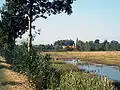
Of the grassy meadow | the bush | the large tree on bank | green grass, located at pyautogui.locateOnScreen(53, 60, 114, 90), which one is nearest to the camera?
green grass, located at pyautogui.locateOnScreen(53, 60, 114, 90)

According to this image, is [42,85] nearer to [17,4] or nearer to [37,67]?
[37,67]

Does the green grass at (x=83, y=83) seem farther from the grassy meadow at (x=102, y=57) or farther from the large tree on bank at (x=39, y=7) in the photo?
the grassy meadow at (x=102, y=57)

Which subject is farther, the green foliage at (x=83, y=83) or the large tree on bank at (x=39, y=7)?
the large tree on bank at (x=39, y=7)

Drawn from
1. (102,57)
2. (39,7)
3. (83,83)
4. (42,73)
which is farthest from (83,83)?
(102,57)

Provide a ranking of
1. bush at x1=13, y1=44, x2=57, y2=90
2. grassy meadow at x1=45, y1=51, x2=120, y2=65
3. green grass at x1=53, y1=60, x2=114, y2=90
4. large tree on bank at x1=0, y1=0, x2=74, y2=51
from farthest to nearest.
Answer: grassy meadow at x1=45, y1=51, x2=120, y2=65 → large tree on bank at x1=0, y1=0, x2=74, y2=51 → bush at x1=13, y1=44, x2=57, y2=90 → green grass at x1=53, y1=60, x2=114, y2=90

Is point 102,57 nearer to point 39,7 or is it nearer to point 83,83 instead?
point 39,7

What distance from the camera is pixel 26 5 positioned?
38156 millimetres

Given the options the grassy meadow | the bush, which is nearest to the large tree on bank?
the bush

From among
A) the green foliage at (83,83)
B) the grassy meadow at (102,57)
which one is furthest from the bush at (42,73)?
the grassy meadow at (102,57)

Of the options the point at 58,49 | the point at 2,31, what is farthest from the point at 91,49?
the point at 2,31

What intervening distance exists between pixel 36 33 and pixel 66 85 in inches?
898

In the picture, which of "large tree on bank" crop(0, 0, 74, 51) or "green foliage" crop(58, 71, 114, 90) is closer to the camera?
"green foliage" crop(58, 71, 114, 90)

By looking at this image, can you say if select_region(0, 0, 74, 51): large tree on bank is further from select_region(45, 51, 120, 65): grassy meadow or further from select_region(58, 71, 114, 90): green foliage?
select_region(45, 51, 120, 65): grassy meadow

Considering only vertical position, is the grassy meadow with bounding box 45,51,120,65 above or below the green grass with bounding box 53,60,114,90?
below
